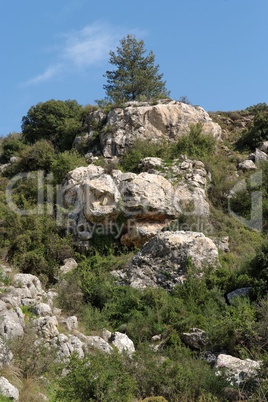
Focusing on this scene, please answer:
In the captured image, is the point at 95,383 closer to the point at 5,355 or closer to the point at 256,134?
the point at 5,355

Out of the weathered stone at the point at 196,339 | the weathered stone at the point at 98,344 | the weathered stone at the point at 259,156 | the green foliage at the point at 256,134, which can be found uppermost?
the green foliage at the point at 256,134

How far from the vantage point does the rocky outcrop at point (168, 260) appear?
21094 mm

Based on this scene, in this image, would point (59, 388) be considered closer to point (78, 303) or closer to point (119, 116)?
point (78, 303)

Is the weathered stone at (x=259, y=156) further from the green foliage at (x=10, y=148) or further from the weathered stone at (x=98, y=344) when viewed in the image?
the weathered stone at (x=98, y=344)

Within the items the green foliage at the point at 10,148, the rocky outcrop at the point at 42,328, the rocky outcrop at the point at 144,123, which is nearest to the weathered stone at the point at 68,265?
the rocky outcrop at the point at 42,328

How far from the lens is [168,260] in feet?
70.4

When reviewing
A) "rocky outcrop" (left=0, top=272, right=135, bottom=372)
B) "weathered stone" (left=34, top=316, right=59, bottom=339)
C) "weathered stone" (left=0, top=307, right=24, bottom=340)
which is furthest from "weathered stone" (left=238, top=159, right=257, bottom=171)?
"weathered stone" (left=0, top=307, right=24, bottom=340)

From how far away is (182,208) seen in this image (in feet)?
80.3

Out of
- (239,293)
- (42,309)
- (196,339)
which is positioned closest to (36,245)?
(42,309)

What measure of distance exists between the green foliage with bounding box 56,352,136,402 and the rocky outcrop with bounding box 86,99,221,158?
17.6m

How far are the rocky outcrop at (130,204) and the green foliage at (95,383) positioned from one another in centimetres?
1078

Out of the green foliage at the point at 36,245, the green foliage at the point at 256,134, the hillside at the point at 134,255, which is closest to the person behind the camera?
the hillside at the point at 134,255

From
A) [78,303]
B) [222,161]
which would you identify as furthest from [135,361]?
[222,161]

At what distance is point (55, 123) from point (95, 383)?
2420 cm
